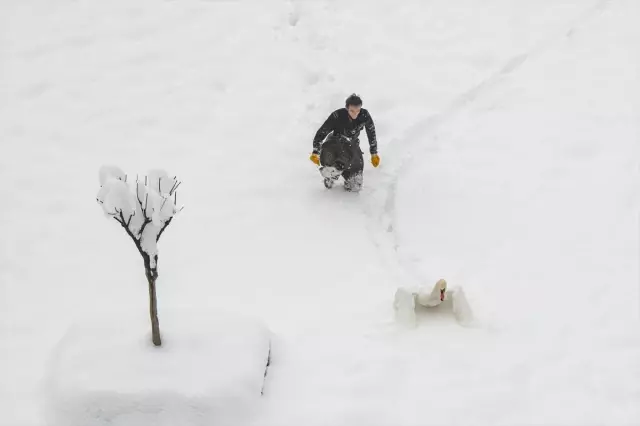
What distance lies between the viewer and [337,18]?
414 inches

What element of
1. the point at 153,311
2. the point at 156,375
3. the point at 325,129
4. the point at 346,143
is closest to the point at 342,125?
the point at 325,129

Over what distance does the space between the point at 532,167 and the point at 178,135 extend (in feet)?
14.5

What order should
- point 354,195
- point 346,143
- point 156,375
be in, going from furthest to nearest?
point 354,195, point 346,143, point 156,375

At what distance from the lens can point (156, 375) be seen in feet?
15.4

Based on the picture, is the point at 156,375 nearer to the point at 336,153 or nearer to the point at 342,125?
the point at 336,153

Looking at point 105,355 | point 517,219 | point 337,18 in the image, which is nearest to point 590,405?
point 517,219

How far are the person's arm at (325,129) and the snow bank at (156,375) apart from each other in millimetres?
2722

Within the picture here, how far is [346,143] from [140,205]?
10.1ft

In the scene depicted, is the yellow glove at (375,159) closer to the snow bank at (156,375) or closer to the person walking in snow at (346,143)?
the person walking in snow at (346,143)

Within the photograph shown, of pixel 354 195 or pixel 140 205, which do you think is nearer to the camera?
pixel 140 205

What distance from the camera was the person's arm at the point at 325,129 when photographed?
7219 mm

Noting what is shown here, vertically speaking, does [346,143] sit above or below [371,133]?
below

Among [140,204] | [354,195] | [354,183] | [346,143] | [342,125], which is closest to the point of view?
[140,204]

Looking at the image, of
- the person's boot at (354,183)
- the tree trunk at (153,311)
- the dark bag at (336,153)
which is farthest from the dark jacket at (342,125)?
the tree trunk at (153,311)
